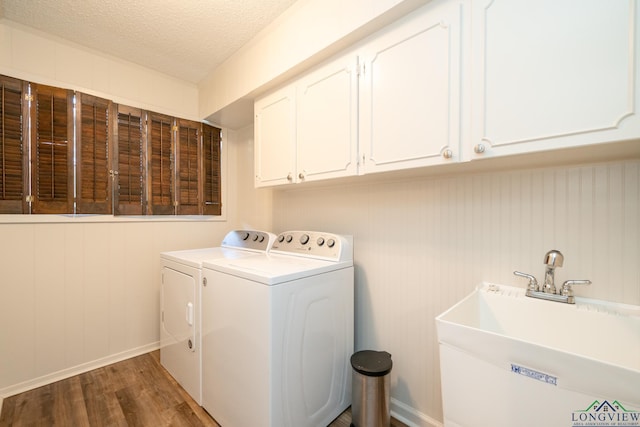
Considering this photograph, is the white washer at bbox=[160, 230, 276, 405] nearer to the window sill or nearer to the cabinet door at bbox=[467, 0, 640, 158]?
the window sill

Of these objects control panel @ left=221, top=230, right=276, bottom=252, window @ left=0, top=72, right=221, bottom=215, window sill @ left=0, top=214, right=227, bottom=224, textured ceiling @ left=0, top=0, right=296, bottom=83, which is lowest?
control panel @ left=221, top=230, right=276, bottom=252

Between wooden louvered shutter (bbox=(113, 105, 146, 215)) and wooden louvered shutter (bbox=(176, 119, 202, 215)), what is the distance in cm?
29

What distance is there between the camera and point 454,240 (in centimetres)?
146

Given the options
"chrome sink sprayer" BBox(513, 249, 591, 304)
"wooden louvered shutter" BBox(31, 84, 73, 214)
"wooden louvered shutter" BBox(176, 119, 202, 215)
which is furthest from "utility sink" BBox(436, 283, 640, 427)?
"wooden louvered shutter" BBox(31, 84, 73, 214)

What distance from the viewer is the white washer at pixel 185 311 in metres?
1.74

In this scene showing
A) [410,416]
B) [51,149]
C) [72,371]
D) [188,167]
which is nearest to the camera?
[410,416]

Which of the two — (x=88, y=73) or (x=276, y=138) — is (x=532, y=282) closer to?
(x=276, y=138)

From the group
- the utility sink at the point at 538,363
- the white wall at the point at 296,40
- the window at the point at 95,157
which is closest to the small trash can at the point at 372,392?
the utility sink at the point at 538,363

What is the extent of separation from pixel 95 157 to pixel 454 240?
8.61 ft

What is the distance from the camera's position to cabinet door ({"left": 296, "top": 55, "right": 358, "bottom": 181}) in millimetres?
1504

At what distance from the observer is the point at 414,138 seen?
49.8 inches

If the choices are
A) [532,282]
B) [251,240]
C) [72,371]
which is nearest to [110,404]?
[72,371]

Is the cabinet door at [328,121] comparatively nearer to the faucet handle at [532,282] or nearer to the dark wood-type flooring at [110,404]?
the faucet handle at [532,282]

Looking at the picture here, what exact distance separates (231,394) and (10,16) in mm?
2771
